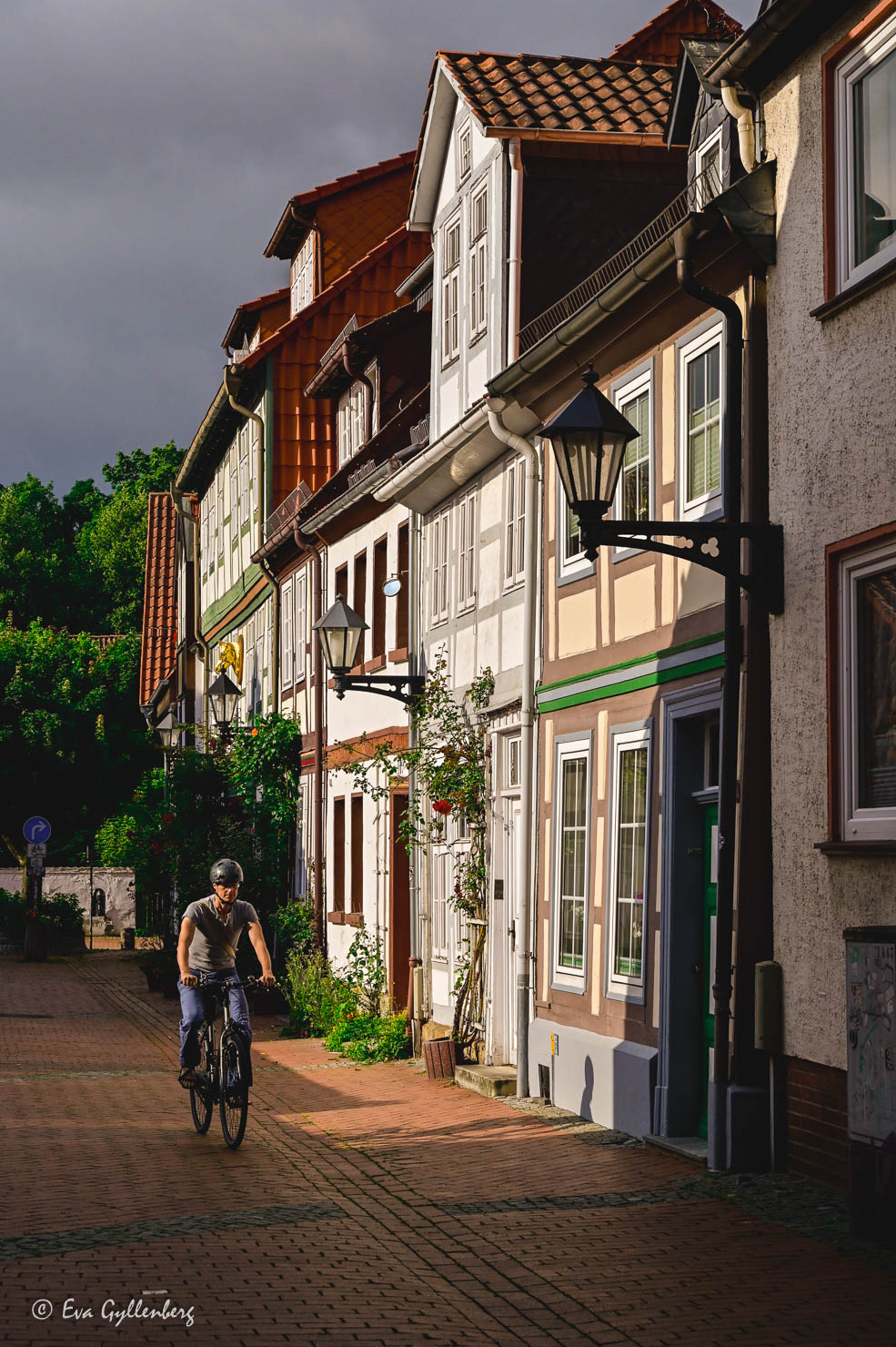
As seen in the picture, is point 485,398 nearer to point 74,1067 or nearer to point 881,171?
point 881,171

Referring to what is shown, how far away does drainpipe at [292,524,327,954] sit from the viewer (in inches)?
932

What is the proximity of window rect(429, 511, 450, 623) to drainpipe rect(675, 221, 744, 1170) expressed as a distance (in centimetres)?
772

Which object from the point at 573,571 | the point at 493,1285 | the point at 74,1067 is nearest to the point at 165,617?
the point at 74,1067

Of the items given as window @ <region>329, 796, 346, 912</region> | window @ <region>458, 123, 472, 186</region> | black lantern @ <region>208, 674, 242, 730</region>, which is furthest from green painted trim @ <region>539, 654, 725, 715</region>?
black lantern @ <region>208, 674, 242, 730</region>

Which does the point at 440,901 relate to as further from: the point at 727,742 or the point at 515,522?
the point at 727,742

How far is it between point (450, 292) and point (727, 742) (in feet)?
29.8

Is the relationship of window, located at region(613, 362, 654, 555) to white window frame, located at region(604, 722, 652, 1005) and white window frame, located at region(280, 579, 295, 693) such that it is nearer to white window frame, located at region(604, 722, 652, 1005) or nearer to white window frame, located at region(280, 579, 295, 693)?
white window frame, located at region(604, 722, 652, 1005)

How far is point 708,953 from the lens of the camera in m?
11.6

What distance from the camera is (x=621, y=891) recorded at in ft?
42.2

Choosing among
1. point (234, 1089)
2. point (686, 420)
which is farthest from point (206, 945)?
point (686, 420)

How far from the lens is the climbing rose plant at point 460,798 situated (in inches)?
647

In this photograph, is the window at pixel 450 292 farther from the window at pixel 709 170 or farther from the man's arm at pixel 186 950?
the man's arm at pixel 186 950

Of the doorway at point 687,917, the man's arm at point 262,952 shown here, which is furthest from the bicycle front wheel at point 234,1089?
the doorway at point 687,917

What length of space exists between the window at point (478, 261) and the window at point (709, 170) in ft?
13.3
